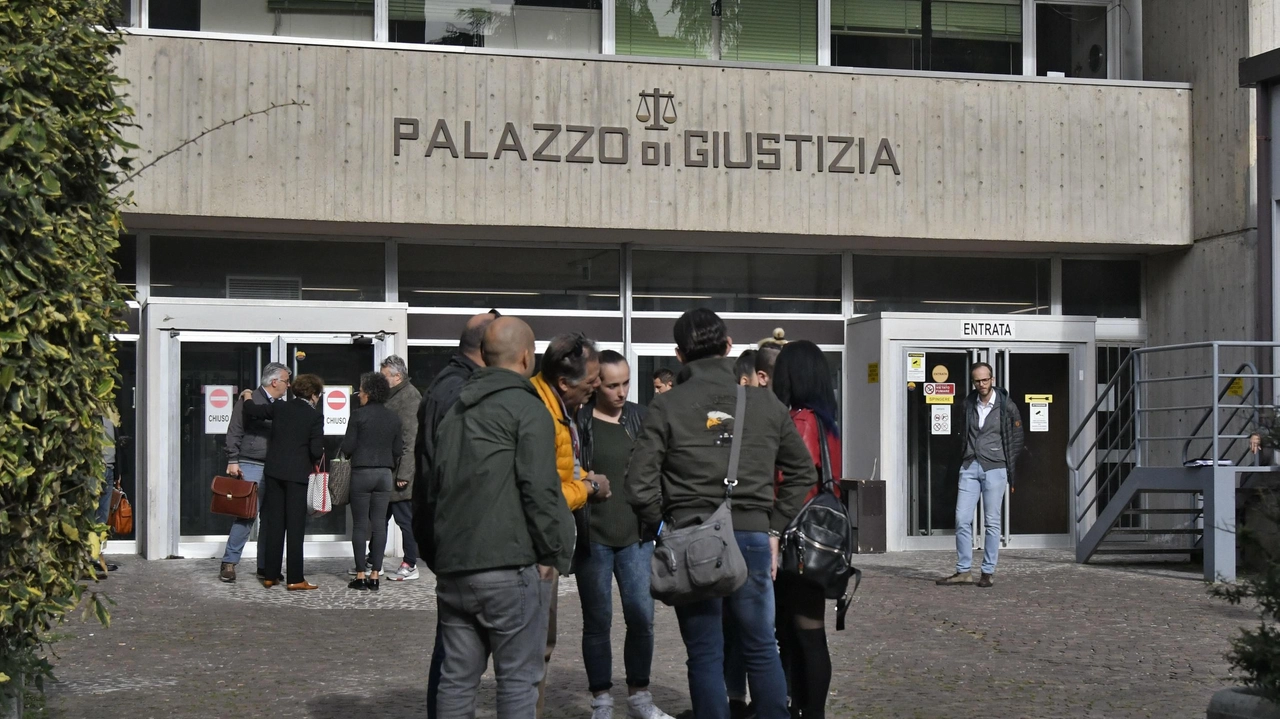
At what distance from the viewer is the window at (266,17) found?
562 inches

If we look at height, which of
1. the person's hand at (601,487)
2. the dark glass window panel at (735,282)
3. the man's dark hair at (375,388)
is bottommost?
the person's hand at (601,487)

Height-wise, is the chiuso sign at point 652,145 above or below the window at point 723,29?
below

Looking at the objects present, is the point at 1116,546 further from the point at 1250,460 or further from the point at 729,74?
the point at 729,74

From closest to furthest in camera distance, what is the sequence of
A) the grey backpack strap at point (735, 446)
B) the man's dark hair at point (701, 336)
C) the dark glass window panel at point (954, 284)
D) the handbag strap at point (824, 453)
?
the grey backpack strap at point (735, 446) → the man's dark hair at point (701, 336) → the handbag strap at point (824, 453) → the dark glass window panel at point (954, 284)

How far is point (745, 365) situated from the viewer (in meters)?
6.79

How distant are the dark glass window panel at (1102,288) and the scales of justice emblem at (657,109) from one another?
5171 millimetres

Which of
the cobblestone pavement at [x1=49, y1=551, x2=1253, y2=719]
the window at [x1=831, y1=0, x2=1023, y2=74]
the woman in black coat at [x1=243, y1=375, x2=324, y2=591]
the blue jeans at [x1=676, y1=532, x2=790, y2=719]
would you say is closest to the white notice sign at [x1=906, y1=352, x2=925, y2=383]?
the cobblestone pavement at [x1=49, y1=551, x2=1253, y2=719]

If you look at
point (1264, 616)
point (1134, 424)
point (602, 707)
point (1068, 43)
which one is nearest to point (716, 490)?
point (602, 707)

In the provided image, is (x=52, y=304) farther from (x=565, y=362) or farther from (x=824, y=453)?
(x=824, y=453)

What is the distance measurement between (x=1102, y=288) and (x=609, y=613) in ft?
38.4

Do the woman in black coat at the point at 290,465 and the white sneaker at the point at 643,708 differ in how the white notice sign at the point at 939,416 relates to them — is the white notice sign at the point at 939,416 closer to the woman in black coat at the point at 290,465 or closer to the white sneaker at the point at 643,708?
the woman in black coat at the point at 290,465

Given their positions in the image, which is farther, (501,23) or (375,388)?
(501,23)

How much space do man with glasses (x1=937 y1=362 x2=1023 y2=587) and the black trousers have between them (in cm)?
537

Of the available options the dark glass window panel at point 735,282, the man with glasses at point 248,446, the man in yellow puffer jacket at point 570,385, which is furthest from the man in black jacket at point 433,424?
the dark glass window panel at point 735,282
